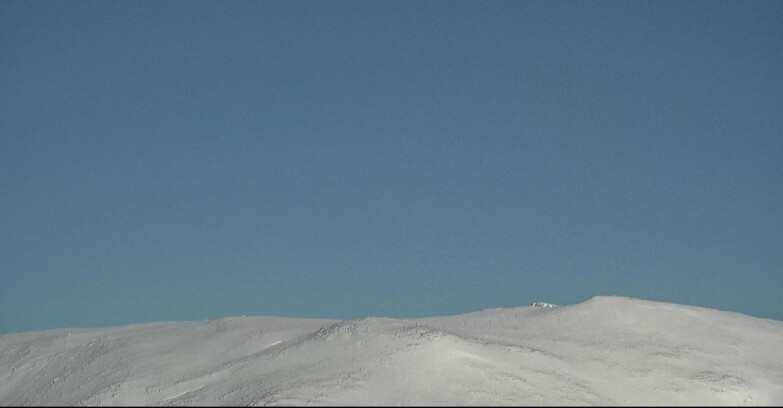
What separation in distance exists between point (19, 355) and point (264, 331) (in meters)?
5.97

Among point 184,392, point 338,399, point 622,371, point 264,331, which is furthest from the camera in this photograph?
point 264,331

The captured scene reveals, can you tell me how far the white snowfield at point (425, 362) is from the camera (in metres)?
12.0

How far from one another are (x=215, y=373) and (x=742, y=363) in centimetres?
971

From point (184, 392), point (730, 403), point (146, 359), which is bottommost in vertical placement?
point (730, 403)

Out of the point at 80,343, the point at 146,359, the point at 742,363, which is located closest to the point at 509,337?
the point at 742,363

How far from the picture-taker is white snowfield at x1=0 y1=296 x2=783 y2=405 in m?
12.0

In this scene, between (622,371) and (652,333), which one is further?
(652,333)

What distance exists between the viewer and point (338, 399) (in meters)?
11.3

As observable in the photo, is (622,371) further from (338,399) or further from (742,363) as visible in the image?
(338,399)

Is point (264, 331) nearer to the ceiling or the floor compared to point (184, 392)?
nearer to the ceiling

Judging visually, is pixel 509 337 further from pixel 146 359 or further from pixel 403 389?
pixel 146 359

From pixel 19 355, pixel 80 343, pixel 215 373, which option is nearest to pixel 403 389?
pixel 215 373

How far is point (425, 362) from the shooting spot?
Answer: 12.6 metres

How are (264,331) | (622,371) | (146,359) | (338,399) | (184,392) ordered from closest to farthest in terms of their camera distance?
(338,399) → (184,392) → (622,371) → (146,359) → (264,331)
